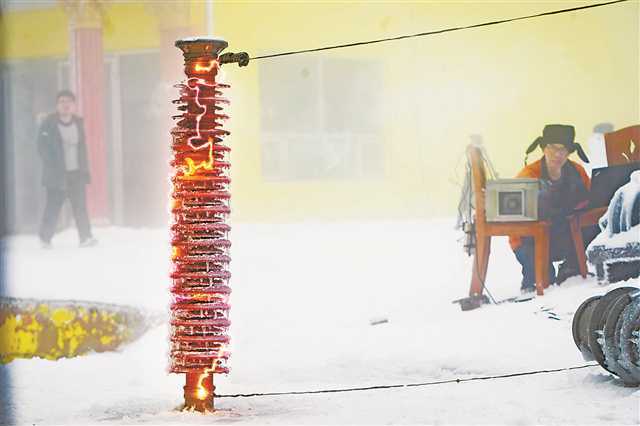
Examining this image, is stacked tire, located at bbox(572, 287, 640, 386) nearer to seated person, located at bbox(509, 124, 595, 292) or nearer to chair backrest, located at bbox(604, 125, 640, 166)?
seated person, located at bbox(509, 124, 595, 292)

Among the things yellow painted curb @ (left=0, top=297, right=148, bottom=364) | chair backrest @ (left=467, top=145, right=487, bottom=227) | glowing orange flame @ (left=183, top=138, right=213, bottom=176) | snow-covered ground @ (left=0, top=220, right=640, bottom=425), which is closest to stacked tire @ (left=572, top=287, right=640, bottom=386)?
snow-covered ground @ (left=0, top=220, right=640, bottom=425)

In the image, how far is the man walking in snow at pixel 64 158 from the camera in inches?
144

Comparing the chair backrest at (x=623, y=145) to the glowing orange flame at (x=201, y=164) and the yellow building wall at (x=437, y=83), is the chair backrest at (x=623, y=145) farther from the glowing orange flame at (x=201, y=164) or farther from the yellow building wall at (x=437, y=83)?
the glowing orange flame at (x=201, y=164)

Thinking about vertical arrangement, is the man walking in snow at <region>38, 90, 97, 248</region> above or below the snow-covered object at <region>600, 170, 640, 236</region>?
above

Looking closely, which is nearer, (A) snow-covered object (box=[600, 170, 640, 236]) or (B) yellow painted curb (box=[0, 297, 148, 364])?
(A) snow-covered object (box=[600, 170, 640, 236])

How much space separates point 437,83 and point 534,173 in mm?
508

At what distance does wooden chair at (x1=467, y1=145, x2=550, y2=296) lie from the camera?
3.30m

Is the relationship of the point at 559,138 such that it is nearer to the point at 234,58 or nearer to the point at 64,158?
the point at 234,58

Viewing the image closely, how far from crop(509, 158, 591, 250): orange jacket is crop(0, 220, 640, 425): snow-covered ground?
5 centimetres

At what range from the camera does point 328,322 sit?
331 centimetres

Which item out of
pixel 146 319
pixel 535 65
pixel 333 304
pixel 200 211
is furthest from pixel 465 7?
pixel 146 319

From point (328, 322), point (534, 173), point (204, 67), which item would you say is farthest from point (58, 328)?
point (534, 173)

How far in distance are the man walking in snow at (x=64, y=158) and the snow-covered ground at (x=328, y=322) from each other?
0.14 meters

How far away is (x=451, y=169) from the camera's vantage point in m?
3.37
